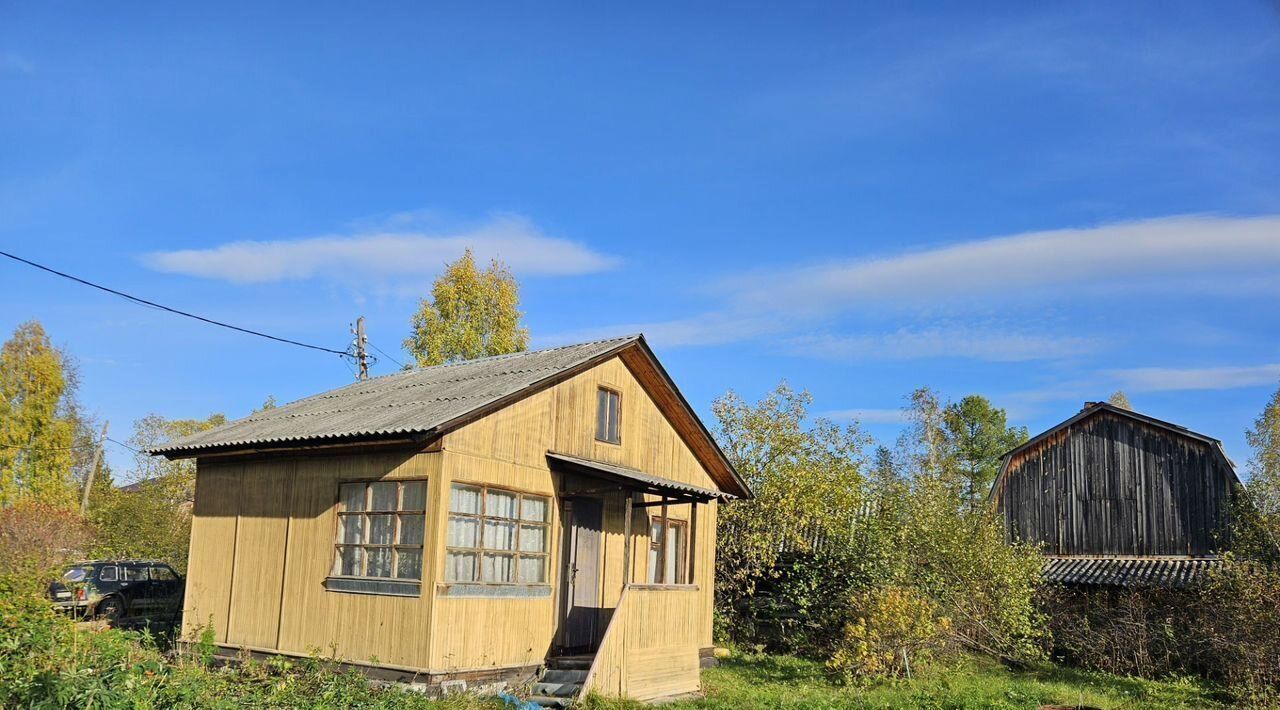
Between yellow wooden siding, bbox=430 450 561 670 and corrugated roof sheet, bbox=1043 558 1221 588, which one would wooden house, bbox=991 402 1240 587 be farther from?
yellow wooden siding, bbox=430 450 561 670

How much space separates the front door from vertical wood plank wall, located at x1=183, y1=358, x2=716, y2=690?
252 mm

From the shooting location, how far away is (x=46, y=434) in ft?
105

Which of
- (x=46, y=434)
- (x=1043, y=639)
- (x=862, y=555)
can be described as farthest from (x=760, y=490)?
(x=46, y=434)

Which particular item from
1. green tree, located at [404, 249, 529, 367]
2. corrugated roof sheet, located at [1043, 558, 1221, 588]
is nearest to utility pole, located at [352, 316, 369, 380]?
green tree, located at [404, 249, 529, 367]

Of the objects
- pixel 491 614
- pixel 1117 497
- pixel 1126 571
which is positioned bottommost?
pixel 491 614

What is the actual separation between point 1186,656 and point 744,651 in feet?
27.8

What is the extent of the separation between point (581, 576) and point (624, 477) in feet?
6.28

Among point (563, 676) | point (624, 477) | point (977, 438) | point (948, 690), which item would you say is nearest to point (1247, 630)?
point (948, 690)

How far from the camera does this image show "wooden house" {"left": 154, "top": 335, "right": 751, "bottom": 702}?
1309 cm

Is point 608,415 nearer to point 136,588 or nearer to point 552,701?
point 552,701

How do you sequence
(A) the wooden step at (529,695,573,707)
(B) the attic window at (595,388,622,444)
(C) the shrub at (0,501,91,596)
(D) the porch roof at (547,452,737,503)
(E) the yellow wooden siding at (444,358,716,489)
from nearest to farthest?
(A) the wooden step at (529,695,573,707) < (E) the yellow wooden siding at (444,358,716,489) < (D) the porch roof at (547,452,737,503) < (B) the attic window at (595,388,622,444) < (C) the shrub at (0,501,91,596)

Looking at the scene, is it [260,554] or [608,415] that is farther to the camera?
[608,415]

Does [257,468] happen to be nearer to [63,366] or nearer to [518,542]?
[518,542]

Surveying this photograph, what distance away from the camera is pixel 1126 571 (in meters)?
22.7
